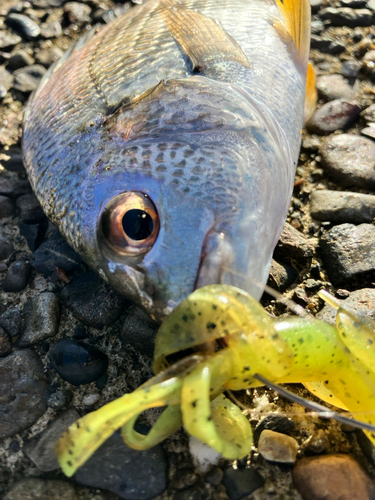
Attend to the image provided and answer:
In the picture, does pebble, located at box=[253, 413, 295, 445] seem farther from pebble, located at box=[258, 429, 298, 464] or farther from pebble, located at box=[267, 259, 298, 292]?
pebble, located at box=[267, 259, 298, 292]

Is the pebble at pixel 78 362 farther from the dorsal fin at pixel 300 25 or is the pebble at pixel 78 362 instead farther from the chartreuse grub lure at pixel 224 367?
the dorsal fin at pixel 300 25

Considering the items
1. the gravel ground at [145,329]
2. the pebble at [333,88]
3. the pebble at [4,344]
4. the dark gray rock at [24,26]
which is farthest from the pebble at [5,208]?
the pebble at [333,88]

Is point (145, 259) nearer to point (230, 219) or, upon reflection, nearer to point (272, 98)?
point (230, 219)

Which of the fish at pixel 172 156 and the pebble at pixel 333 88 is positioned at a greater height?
the fish at pixel 172 156

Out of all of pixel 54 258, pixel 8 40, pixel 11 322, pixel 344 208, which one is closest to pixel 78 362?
pixel 11 322

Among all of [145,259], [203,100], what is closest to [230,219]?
[145,259]

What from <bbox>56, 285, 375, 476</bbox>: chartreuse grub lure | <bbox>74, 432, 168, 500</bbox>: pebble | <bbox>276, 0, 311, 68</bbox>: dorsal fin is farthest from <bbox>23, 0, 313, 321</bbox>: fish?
<bbox>74, 432, 168, 500</bbox>: pebble

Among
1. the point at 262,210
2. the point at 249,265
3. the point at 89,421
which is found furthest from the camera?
the point at 262,210
